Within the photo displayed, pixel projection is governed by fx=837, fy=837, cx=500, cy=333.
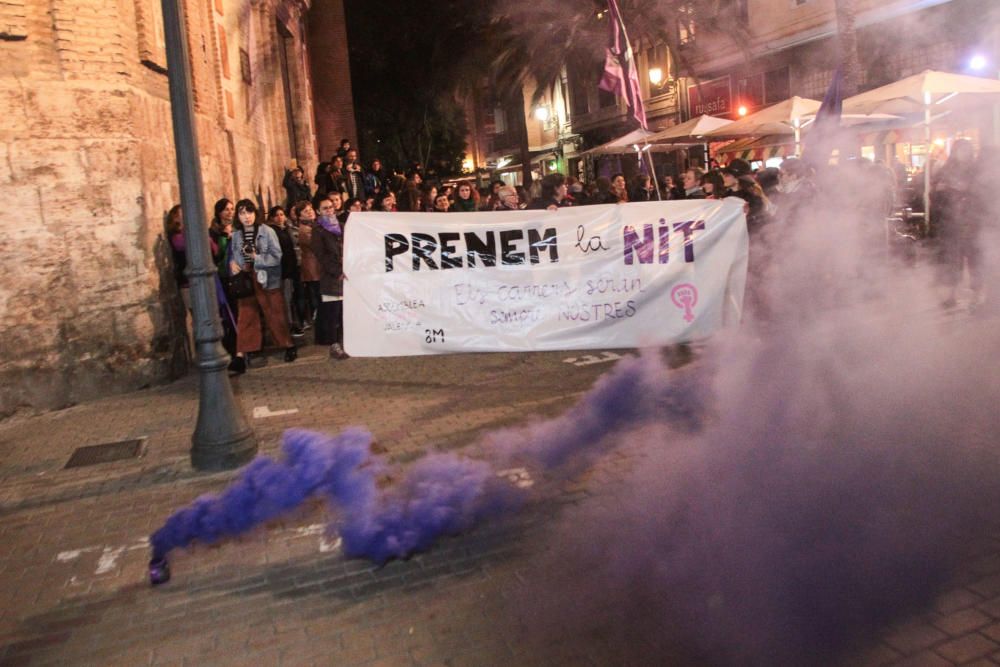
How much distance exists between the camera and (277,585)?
3.66 meters

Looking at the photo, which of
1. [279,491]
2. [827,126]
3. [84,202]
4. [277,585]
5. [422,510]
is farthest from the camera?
[827,126]

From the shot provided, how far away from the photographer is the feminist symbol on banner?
7895 mm

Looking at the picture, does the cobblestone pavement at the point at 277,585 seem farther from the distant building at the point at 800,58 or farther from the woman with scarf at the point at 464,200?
the distant building at the point at 800,58

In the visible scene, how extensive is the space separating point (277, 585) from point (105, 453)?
2.81 meters

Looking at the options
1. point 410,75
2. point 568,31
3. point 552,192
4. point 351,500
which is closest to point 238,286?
point 552,192

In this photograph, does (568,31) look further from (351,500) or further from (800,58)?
(351,500)

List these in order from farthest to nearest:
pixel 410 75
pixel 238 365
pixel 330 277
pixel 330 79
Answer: pixel 410 75, pixel 330 79, pixel 330 277, pixel 238 365

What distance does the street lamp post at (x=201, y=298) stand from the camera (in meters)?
5.19

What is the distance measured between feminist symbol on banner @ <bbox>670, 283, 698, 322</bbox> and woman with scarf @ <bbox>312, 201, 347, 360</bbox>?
3.17 metres

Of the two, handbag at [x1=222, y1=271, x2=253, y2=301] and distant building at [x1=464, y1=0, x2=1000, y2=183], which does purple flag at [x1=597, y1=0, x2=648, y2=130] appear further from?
distant building at [x1=464, y1=0, x2=1000, y2=183]

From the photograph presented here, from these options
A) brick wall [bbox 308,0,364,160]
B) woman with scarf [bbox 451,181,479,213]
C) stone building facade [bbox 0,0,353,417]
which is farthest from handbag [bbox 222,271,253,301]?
brick wall [bbox 308,0,364,160]

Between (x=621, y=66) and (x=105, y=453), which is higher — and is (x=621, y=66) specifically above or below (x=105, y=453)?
above

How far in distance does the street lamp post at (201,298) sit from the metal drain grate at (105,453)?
0.74 metres

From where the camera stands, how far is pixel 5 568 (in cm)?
404
